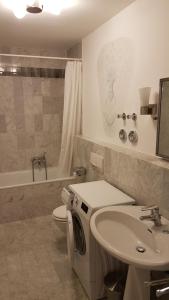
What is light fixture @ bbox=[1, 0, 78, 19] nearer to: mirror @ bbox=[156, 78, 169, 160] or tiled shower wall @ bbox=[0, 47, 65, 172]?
mirror @ bbox=[156, 78, 169, 160]

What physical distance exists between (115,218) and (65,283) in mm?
832

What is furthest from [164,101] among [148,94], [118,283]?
[118,283]

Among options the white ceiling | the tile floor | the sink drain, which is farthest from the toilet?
the white ceiling

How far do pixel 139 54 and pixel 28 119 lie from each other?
2.22m

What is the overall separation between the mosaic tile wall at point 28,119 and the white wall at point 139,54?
1.22 m

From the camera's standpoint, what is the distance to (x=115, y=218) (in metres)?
1.73

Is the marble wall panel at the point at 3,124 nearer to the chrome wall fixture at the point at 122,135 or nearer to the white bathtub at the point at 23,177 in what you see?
the white bathtub at the point at 23,177

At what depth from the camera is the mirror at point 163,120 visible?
172 cm

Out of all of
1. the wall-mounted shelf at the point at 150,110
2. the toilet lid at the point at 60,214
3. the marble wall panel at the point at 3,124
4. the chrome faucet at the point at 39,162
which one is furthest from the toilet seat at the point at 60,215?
the marble wall panel at the point at 3,124

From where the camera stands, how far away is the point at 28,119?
3.78 m

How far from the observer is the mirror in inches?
67.7

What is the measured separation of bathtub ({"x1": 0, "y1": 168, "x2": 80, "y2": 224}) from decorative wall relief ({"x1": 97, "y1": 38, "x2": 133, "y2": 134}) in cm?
110

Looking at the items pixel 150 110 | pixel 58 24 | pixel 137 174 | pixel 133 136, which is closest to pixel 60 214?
pixel 137 174

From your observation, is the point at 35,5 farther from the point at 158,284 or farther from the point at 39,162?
the point at 39,162
